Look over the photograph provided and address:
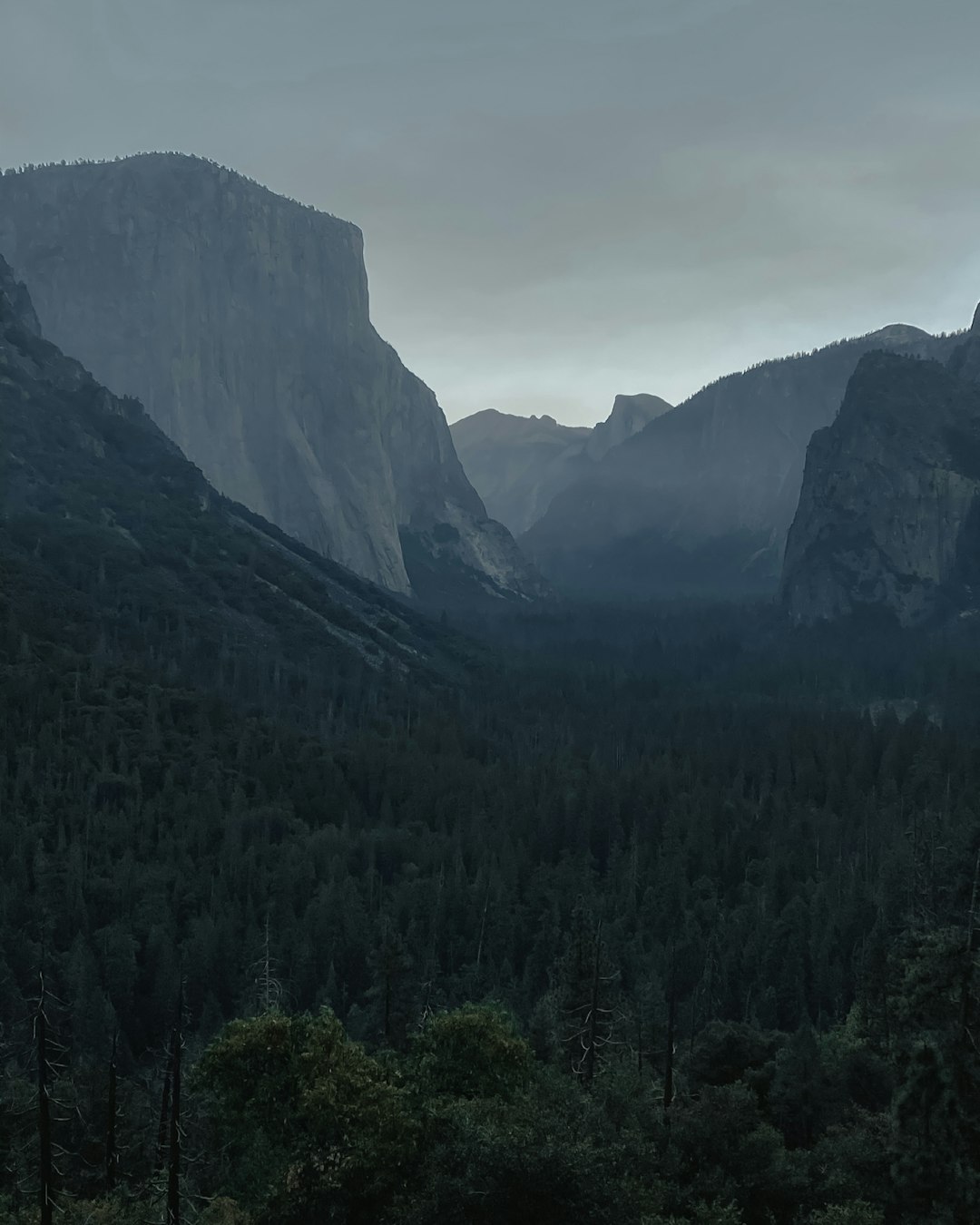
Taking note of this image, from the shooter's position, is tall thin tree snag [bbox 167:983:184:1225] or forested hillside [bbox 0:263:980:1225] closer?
tall thin tree snag [bbox 167:983:184:1225]

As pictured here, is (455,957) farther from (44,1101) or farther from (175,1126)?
(44,1101)

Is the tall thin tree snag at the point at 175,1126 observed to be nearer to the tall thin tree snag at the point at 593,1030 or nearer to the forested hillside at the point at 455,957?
the forested hillside at the point at 455,957

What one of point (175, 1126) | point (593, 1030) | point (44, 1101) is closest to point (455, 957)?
point (593, 1030)

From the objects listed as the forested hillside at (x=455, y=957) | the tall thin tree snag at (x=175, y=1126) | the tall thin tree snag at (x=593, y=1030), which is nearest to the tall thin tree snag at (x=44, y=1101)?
the forested hillside at (x=455, y=957)

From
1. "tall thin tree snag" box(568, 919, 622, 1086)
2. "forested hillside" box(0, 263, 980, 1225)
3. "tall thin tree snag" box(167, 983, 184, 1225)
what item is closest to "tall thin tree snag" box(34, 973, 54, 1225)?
"forested hillside" box(0, 263, 980, 1225)

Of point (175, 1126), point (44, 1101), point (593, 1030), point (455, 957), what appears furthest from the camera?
point (455, 957)

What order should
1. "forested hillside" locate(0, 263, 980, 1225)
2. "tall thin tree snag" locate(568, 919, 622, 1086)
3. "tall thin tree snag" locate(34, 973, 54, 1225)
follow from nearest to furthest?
1. "tall thin tree snag" locate(34, 973, 54, 1225)
2. "forested hillside" locate(0, 263, 980, 1225)
3. "tall thin tree snag" locate(568, 919, 622, 1086)

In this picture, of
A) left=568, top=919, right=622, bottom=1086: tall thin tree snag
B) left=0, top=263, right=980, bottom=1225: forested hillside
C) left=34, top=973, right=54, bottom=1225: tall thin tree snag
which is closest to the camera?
left=34, top=973, right=54, bottom=1225: tall thin tree snag

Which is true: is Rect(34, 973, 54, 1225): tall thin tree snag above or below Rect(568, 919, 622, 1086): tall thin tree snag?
above

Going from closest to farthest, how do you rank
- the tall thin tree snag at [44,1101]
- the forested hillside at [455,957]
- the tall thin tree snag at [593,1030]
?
the tall thin tree snag at [44,1101]
the forested hillside at [455,957]
the tall thin tree snag at [593,1030]

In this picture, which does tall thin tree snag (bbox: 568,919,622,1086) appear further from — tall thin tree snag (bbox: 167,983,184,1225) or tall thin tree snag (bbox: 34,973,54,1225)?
tall thin tree snag (bbox: 34,973,54,1225)

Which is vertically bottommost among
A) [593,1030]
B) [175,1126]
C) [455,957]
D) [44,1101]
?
[455,957]

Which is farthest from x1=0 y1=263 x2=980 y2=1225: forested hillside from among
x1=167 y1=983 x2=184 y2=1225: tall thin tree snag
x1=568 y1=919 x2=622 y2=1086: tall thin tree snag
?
x1=568 y1=919 x2=622 y2=1086: tall thin tree snag

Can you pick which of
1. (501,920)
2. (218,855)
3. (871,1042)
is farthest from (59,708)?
(871,1042)
